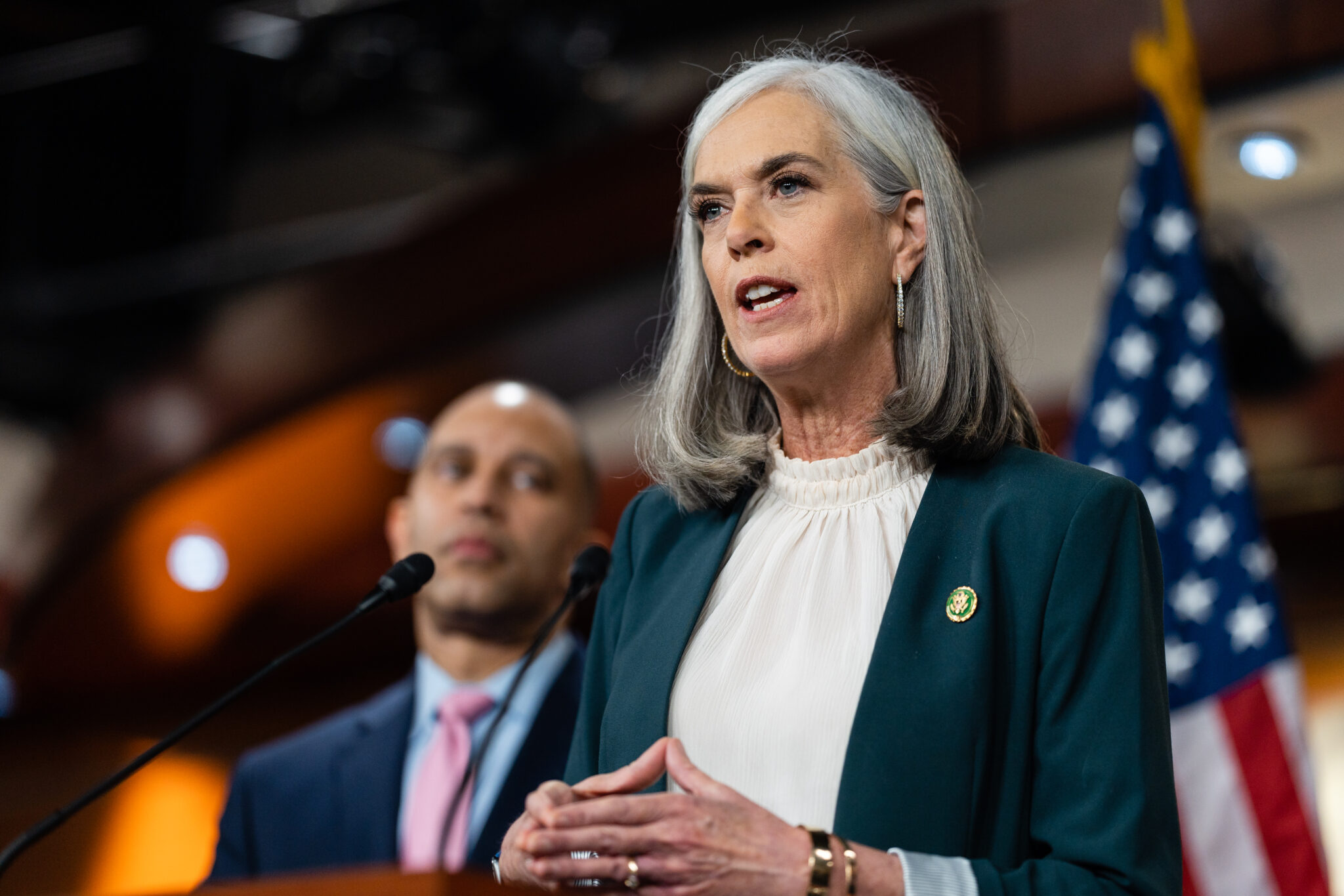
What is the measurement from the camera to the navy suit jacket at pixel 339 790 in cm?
293

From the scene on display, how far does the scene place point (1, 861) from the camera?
1.66 m

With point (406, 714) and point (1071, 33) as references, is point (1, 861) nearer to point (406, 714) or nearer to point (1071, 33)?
point (406, 714)

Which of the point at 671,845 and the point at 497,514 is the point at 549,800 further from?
the point at 497,514

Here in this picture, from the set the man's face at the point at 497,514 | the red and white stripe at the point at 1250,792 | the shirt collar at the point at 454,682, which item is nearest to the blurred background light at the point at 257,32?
the man's face at the point at 497,514

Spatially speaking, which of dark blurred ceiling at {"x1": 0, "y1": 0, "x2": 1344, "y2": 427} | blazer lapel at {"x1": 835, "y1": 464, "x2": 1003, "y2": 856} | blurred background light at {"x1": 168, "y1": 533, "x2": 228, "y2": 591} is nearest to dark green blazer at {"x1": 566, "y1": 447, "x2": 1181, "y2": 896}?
blazer lapel at {"x1": 835, "y1": 464, "x2": 1003, "y2": 856}

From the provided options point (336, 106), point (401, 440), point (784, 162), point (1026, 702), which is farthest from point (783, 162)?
point (401, 440)

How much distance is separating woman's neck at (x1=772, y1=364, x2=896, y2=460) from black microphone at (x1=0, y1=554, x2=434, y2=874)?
0.62 meters

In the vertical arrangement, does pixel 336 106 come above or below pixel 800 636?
above

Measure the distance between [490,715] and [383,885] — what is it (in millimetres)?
2005

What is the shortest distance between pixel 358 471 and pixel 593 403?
1.11m

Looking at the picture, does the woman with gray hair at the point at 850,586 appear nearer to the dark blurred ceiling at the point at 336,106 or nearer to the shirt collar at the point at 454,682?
the shirt collar at the point at 454,682

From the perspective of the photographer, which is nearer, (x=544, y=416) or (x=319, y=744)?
(x=319, y=744)

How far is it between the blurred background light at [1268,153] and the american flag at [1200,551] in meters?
1.11

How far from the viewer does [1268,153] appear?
4.54m
